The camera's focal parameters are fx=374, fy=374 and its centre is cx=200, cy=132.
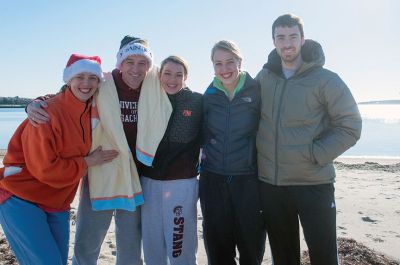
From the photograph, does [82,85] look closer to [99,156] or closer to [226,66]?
[99,156]

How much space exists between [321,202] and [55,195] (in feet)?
7.60

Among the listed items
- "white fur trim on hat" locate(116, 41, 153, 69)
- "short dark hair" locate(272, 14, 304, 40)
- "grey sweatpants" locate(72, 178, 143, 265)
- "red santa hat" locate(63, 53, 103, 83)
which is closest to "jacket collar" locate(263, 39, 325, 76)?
"short dark hair" locate(272, 14, 304, 40)

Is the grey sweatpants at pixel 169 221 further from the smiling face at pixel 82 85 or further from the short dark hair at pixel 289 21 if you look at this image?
the short dark hair at pixel 289 21

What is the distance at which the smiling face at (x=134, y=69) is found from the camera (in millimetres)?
3557

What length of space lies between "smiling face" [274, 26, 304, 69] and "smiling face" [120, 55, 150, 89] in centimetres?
127

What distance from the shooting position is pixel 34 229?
9.81 ft

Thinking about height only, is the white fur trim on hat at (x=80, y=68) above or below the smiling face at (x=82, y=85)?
above

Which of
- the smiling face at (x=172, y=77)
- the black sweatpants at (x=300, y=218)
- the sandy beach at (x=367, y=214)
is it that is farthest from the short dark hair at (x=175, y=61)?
the sandy beach at (x=367, y=214)

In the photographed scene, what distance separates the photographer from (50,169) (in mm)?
3023

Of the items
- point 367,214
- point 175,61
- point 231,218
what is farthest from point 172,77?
point 367,214

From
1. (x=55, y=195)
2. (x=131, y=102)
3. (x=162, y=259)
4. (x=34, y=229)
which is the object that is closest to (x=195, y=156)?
(x=131, y=102)

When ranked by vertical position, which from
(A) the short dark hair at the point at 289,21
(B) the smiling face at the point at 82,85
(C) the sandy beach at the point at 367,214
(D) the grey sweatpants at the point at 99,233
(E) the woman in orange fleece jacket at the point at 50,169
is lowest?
(C) the sandy beach at the point at 367,214

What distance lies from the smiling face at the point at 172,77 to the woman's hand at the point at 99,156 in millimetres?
799

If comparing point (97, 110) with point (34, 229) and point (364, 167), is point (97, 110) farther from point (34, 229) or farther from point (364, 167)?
point (364, 167)
